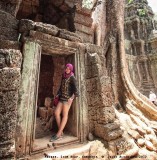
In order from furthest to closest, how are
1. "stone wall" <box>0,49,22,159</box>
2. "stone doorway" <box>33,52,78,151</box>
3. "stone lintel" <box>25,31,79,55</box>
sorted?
"stone doorway" <box>33,52,78,151</box>
"stone lintel" <box>25,31,79,55</box>
"stone wall" <box>0,49,22,159</box>

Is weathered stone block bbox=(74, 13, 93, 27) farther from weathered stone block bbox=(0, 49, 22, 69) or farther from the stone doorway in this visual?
weathered stone block bbox=(0, 49, 22, 69)

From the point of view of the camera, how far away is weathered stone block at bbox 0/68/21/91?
2194 millimetres

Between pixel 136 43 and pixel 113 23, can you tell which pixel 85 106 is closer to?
pixel 113 23

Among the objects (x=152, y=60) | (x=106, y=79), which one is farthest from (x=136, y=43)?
(x=106, y=79)

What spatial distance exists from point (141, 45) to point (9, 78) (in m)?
17.6

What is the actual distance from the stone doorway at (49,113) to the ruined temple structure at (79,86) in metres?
0.02

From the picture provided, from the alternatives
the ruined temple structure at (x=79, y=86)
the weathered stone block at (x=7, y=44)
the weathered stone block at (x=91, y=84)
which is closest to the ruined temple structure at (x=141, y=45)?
the ruined temple structure at (x=79, y=86)

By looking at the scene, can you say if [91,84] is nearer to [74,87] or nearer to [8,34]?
[74,87]

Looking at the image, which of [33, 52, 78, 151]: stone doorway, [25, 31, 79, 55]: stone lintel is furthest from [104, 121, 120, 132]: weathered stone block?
[25, 31, 79, 55]: stone lintel

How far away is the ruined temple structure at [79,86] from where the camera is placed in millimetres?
2574

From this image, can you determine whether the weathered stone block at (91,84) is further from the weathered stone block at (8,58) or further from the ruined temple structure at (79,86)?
the weathered stone block at (8,58)

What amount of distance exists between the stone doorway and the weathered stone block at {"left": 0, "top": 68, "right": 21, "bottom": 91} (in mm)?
1008

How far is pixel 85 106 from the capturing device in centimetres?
383

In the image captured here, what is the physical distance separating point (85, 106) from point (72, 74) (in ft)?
2.72
